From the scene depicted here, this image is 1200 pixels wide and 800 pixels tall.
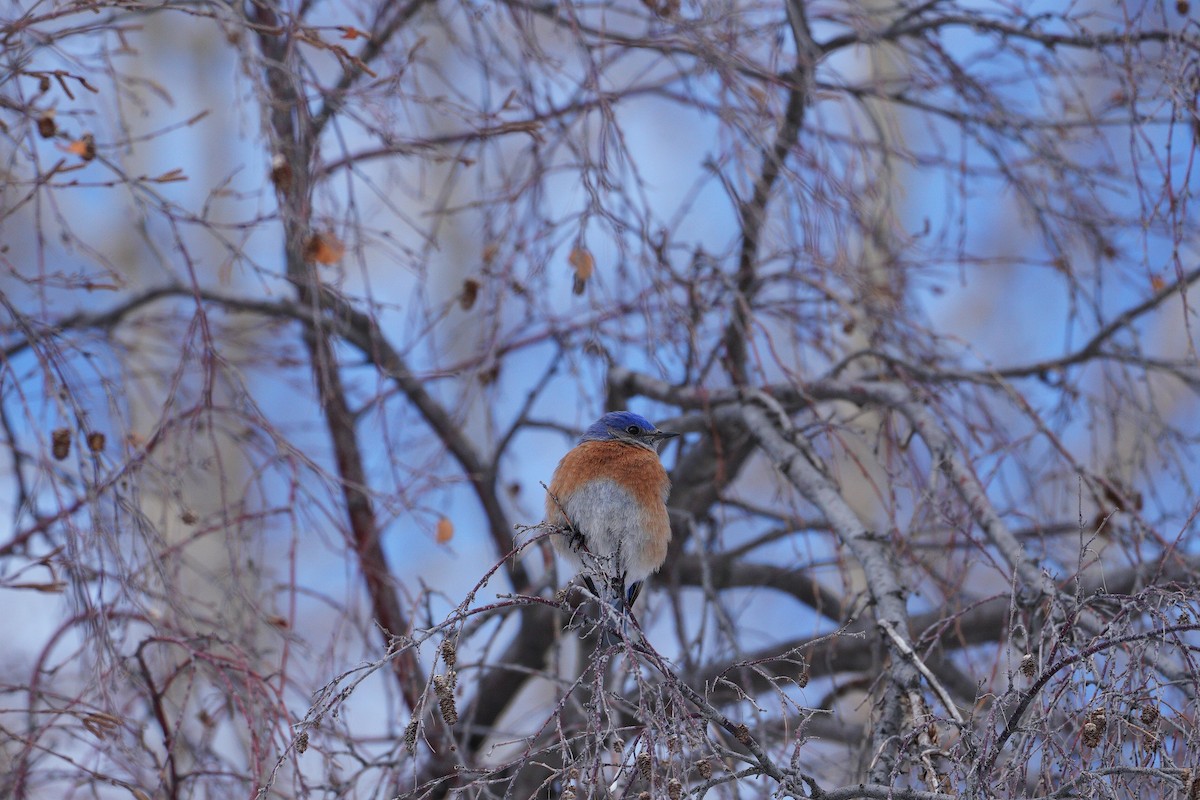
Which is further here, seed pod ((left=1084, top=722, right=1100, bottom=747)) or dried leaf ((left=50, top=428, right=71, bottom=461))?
dried leaf ((left=50, top=428, right=71, bottom=461))

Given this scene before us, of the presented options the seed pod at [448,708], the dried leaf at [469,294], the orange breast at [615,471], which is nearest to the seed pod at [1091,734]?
the seed pod at [448,708]

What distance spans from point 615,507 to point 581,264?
77cm

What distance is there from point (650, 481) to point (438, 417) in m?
1.48

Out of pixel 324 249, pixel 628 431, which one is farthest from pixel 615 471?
pixel 324 249

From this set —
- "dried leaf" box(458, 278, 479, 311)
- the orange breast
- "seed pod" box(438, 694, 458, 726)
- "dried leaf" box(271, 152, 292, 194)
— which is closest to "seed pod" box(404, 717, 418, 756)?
"seed pod" box(438, 694, 458, 726)

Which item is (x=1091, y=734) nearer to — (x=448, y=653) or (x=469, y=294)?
(x=448, y=653)

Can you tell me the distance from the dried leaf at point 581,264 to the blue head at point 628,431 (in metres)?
0.58

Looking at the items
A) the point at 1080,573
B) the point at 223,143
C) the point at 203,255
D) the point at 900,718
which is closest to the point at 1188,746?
the point at 1080,573

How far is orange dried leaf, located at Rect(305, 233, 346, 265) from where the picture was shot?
3.44m

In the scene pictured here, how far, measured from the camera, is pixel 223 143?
37.5 ft

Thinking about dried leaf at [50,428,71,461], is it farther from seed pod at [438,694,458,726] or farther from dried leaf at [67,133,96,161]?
seed pod at [438,694,458,726]

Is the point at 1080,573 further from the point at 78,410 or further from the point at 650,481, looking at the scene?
the point at 78,410

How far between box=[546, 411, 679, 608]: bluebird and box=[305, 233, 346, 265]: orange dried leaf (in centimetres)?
100

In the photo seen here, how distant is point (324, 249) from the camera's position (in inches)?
137
